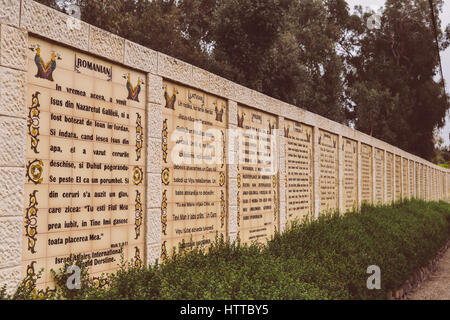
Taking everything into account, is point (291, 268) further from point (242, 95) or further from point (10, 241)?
point (10, 241)

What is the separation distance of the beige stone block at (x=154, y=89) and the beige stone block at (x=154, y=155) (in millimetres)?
458

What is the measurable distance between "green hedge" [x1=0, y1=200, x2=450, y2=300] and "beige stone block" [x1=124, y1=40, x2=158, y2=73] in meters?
2.17

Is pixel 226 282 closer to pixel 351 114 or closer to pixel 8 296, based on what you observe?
pixel 8 296

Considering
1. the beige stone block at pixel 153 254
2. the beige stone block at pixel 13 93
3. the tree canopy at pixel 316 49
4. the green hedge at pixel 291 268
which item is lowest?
the green hedge at pixel 291 268

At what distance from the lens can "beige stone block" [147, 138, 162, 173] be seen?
5.23 metres

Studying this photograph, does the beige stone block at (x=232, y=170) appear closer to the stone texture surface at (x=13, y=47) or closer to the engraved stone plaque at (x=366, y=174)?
the stone texture surface at (x=13, y=47)

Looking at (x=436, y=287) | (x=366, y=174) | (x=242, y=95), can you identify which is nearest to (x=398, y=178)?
(x=366, y=174)

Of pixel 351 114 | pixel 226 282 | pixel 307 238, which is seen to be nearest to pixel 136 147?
pixel 226 282

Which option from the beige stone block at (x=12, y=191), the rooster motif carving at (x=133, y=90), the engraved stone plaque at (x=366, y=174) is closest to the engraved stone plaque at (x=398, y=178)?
the engraved stone plaque at (x=366, y=174)

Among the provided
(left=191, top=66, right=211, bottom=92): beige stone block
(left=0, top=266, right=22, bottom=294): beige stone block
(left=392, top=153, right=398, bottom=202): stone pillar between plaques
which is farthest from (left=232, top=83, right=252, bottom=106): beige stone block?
(left=392, top=153, right=398, bottom=202): stone pillar between plaques

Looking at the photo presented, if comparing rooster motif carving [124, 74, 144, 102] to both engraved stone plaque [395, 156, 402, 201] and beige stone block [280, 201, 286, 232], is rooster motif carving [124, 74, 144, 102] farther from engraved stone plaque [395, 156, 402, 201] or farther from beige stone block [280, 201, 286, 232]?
engraved stone plaque [395, 156, 402, 201]

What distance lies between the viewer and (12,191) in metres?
3.72

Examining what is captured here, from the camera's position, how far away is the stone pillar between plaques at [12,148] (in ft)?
11.9
